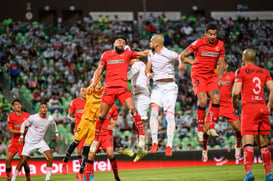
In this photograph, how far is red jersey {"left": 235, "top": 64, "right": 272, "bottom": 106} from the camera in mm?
9859

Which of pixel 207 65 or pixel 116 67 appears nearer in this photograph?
pixel 116 67

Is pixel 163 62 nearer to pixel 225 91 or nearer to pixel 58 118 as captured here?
pixel 225 91

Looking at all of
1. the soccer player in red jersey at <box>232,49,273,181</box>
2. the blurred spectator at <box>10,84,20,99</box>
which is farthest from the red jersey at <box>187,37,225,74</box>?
the blurred spectator at <box>10,84,20,99</box>

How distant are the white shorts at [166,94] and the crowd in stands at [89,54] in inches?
354

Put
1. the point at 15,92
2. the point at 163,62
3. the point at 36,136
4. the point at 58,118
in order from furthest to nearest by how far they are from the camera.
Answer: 1. the point at 15,92
2. the point at 58,118
3. the point at 36,136
4. the point at 163,62

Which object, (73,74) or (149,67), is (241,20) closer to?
(73,74)

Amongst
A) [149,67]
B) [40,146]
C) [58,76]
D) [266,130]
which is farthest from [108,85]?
[58,76]

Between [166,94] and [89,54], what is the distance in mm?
14771

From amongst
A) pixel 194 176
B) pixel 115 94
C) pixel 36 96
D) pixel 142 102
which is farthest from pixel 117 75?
pixel 36 96

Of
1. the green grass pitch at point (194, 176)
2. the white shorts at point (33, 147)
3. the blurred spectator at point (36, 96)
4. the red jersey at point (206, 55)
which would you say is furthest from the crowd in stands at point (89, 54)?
the red jersey at point (206, 55)

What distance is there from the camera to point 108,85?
11266 mm

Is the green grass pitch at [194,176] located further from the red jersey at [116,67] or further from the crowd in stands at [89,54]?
the crowd in stands at [89,54]

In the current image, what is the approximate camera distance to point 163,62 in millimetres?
12477

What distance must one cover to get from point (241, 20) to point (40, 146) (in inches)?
868
